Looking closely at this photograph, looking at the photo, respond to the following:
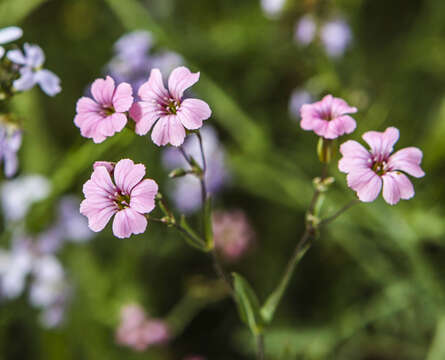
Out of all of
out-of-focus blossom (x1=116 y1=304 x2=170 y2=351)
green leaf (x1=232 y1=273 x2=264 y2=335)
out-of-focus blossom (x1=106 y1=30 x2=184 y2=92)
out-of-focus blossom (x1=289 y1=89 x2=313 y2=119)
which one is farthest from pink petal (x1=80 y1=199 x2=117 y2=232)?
out-of-focus blossom (x1=289 y1=89 x2=313 y2=119)

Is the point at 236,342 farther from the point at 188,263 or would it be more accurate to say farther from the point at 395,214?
the point at 395,214

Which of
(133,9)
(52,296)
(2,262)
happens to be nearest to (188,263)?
(52,296)

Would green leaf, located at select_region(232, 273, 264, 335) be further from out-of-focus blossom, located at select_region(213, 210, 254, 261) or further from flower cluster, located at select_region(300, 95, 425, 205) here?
out-of-focus blossom, located at select_region(213, 210, 254, 261)

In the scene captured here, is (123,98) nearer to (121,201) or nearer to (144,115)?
(144,115)

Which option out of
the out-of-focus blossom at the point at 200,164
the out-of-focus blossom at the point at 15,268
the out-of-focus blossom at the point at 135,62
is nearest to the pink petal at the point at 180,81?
the out-of-focus blossom at the point at 135,62

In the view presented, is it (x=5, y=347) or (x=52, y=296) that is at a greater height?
(x=52, y=296)

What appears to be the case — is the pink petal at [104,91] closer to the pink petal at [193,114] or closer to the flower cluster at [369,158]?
the pink petal at [193,114]
